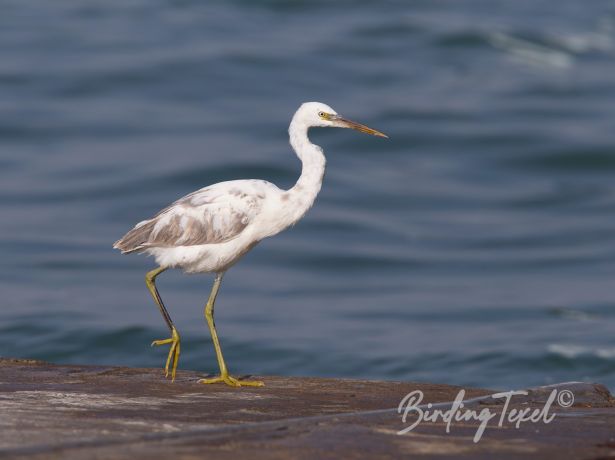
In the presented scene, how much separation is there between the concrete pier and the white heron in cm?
103

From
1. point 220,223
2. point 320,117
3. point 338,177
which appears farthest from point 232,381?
point 338,177

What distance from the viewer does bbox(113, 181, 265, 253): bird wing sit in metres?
11.1

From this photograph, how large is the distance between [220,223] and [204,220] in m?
0.15

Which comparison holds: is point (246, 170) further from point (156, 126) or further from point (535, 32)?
Result: point (535, 32)

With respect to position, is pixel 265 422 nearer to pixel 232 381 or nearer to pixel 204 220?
pixel 232 381

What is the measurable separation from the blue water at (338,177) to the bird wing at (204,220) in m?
9.93

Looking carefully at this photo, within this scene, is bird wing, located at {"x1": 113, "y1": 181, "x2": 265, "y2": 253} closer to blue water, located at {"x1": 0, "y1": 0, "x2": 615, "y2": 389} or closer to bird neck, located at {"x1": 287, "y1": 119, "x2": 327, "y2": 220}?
bird neck, located at {"x1": 287, "y1": 119, "x2": 327, "y2": 220}

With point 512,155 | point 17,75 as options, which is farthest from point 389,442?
point 17,75

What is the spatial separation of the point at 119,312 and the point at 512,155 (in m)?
15.7

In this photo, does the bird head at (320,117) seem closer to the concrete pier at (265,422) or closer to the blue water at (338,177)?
the concrete pier at (265,422)

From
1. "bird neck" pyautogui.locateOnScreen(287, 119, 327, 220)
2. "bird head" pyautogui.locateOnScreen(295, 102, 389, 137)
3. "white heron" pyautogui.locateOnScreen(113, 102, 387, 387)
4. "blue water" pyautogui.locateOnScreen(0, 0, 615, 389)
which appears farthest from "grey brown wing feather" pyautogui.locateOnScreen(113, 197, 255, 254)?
"blue water" pyautogui.locateOnScreen(0, 0, 615, 389)

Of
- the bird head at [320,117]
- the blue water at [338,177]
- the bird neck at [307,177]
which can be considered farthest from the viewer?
the blue water at [338,177]

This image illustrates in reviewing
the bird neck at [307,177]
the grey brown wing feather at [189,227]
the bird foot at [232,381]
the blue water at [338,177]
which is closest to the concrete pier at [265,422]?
the bird foot at [232,381]

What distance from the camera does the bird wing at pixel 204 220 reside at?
36.3ft
